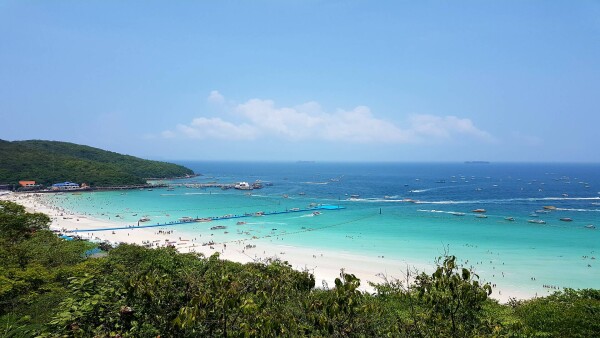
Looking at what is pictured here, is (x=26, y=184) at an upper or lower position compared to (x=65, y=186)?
upper

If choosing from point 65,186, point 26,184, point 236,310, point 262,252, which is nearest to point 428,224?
point 262,252

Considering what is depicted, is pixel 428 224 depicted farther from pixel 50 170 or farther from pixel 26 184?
pixel 50 170

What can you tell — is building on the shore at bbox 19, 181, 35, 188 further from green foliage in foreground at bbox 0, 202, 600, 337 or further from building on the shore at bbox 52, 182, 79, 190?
green foliage in foreground at bbox 0, 202, 600, 337

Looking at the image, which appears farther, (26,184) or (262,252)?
(26,184)

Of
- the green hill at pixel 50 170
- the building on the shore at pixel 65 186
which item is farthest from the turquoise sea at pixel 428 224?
the green hill at pixel 50 170

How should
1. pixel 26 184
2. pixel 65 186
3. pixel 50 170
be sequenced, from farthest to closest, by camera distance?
pixel 50 170
pixel 65 186
pixel 26 184

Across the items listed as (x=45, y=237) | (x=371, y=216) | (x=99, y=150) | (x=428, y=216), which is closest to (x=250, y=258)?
(x=45, y=237)

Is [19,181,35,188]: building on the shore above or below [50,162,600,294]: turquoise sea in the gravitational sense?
above

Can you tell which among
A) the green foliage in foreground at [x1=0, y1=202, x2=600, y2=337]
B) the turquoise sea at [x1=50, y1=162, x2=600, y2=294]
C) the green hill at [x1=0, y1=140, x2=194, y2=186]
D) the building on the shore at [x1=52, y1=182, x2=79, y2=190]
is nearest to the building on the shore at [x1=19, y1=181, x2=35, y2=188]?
the green hill at [x1=0, y1=140, x2=194, y2=186]

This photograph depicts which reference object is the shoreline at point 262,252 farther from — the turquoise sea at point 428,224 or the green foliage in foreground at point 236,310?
the green foliage in foreground at point 236,310

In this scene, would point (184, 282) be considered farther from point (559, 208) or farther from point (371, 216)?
point (559, 208)
